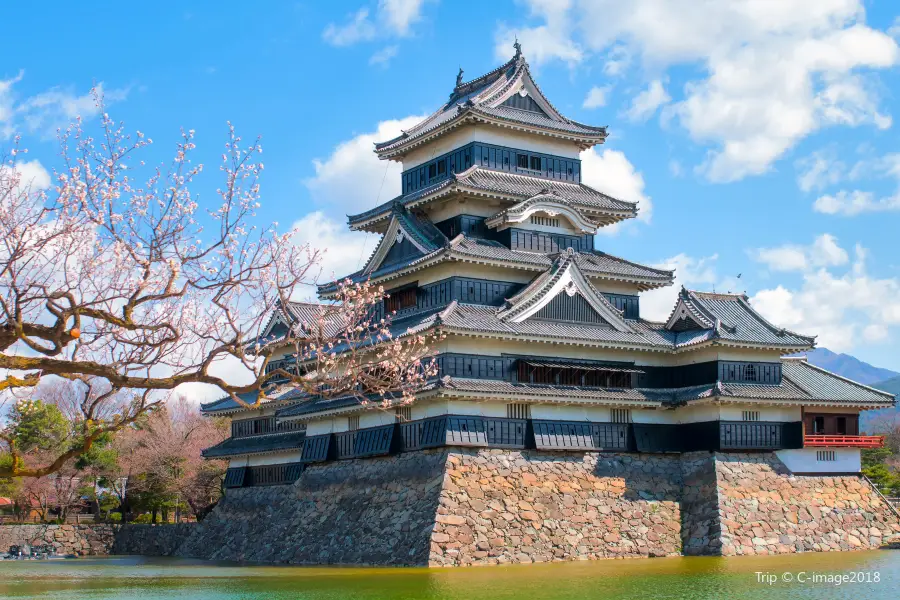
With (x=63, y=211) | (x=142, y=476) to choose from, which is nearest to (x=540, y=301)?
(x=63, y=211)

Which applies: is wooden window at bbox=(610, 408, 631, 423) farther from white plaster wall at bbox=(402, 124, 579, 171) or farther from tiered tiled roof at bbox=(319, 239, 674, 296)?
white plaster wall at bbox=(402, 124, 579, 171)

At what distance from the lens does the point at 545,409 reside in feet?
→ 124

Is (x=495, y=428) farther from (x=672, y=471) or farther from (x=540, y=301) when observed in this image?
(x=672, y=471)

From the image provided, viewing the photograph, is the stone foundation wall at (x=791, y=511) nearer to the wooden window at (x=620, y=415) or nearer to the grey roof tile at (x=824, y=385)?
the grey roof tile at (x=824, y=385)

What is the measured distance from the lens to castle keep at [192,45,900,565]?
3578 cm

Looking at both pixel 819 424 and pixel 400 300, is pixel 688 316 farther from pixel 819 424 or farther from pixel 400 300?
pixel 400 300

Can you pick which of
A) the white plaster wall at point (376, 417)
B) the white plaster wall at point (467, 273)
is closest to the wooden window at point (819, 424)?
the white plaster wall at point (467, 273)

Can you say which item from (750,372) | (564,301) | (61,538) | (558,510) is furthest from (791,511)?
(61,538)

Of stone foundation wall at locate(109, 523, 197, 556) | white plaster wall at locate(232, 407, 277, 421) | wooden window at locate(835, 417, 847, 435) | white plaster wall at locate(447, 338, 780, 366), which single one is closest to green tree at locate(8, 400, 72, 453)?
stone foundation wall at locate(109, 523, 197, 556)

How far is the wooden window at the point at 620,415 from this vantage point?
3947 cm

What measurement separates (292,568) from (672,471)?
564 inches

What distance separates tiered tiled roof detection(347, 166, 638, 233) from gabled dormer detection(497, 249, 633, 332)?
319 cm

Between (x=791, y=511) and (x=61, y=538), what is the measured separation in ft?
119

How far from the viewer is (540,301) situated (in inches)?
1517
